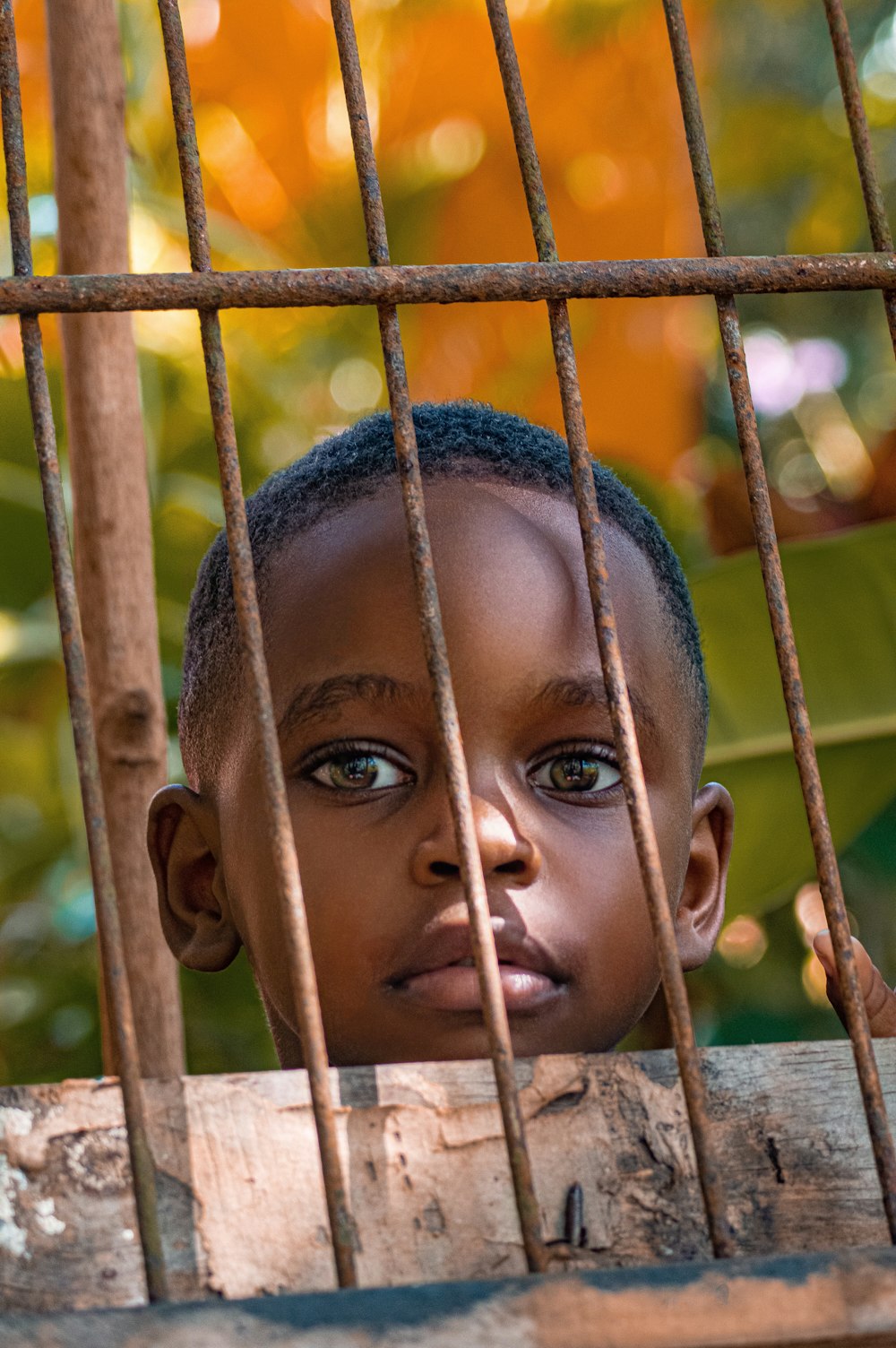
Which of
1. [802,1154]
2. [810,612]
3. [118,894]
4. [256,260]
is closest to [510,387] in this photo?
[256,260]

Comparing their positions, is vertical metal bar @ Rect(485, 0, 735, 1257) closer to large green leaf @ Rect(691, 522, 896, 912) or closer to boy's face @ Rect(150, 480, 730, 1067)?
boy's face @ Rect(150, 480, 730, 1067)

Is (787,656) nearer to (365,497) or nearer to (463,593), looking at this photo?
(463,593)

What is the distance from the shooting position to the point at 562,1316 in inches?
32.4

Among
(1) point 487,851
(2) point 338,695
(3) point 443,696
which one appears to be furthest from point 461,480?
(3) point 443,696

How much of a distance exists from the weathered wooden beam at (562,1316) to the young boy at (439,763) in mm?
546

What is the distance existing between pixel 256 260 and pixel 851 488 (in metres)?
1.72

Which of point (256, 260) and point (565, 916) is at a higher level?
point (256, 260)

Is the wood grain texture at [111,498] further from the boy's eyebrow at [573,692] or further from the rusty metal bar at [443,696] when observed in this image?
the rusty metal bar at [443,696]

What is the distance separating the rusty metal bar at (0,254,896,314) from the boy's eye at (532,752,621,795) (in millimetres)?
540

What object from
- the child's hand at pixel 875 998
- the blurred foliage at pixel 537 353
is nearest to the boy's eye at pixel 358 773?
the child's hand at pixel 875 998

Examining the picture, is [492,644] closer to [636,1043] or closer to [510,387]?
[636,1043]

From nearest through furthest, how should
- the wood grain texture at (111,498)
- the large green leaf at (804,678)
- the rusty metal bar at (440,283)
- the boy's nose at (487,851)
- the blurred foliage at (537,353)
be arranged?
1. the rusty metal bar at (440,283)
2. the boy's nose at (487,851)
3. the wood grain texture at (111,498)
4. the large green leaf at (804,678)
5. the blurred foliage at (537,353)

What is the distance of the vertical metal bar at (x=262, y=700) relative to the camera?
882 mm

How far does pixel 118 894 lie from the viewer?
1905 millimetres
